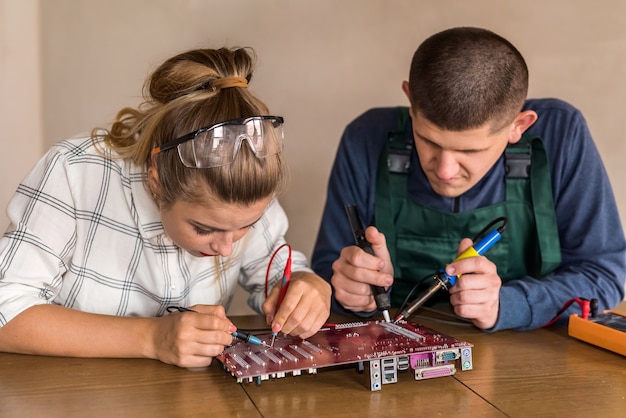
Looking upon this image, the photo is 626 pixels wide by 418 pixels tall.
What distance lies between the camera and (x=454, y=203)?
6.75ft

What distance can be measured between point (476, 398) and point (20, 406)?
0.78 meters

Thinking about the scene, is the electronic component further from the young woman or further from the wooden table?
the young woman

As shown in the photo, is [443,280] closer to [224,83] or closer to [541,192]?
[541,192]

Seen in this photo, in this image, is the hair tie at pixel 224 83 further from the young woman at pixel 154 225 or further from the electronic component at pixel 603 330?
the electronic component at pixel 603 330

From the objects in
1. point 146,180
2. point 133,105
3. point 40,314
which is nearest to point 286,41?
point 133,105

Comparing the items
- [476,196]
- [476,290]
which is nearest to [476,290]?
[476,290]

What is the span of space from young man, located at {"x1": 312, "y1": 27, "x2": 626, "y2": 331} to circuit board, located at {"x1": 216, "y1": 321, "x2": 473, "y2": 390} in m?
0.26

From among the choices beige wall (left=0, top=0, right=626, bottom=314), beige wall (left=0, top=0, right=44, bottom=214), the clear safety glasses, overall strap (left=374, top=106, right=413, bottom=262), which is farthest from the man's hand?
beige wall (left=0, top=0, right=44, bottom=214)

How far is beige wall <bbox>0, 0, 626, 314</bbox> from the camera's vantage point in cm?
246

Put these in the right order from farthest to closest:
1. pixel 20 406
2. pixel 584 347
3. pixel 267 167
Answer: pixel 584 347
pixel 267 167
pixel 20 406

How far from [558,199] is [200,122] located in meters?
1.08

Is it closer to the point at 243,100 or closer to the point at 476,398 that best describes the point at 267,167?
the point at 243,100

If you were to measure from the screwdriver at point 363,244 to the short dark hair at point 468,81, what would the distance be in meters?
0.29

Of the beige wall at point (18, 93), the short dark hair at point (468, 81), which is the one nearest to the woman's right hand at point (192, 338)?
the short dark hair at point (468, 81)
